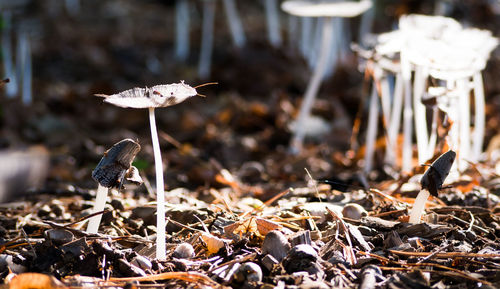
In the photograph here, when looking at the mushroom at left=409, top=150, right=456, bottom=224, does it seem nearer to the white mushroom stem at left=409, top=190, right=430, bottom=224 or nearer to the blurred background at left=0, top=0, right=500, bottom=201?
the white mushroom stem at left=409, top=190, right=430, bottom=224

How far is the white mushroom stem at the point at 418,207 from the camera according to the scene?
1.67 m

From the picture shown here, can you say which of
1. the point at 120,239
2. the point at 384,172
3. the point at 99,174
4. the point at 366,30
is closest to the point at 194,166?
the point at 384,172

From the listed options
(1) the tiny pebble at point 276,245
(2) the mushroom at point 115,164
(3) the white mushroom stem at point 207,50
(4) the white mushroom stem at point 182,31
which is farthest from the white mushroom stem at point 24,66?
(1) the tiny pebble at point 276,245

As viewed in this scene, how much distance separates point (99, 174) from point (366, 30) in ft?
25.7

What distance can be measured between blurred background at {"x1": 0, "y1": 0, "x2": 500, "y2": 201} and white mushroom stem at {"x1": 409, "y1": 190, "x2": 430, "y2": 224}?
106 centimetres

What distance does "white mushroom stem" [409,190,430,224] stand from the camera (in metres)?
1.67

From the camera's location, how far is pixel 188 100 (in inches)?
229

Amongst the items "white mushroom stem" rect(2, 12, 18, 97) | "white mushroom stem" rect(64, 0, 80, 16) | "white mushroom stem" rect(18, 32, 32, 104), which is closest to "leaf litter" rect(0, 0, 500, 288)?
"white mushroom stem" rect(18, 32, 32, 104)

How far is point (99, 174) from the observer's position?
148 centimetres

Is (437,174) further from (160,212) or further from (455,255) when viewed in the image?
(160,212)

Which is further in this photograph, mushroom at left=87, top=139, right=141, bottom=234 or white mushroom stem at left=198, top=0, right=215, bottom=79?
white mushroom stem at left=198, top=0, right=215, bottom=79

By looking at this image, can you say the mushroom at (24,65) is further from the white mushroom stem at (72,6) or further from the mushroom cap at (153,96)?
the white mushroom stem at (72,6)

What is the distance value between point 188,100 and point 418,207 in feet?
14.3

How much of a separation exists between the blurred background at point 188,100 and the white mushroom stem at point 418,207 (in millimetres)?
1060
